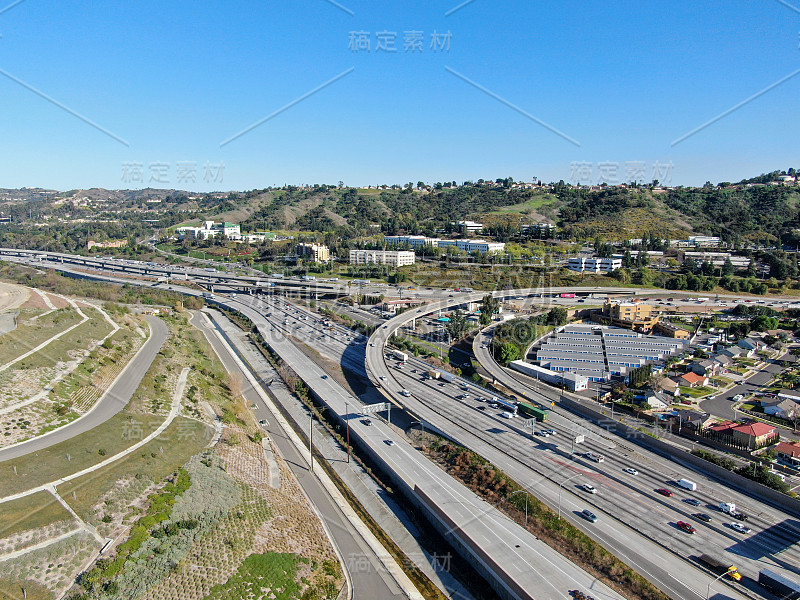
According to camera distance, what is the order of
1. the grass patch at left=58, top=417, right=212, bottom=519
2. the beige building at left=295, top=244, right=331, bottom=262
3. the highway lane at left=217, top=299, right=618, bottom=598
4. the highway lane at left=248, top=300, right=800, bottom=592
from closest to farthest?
the highway lane at left=217, top=299, right=618, bottom=598 < the grass patch at left=58, top=417, right=212, bottom=519 < the highway lane at left=248, top=300, right=800, bottom=592 < the beige building at left=295, top=244, right=331, bottom=262

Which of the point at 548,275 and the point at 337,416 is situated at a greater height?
the point at 548,275

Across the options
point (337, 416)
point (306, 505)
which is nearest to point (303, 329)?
point (337, 416)

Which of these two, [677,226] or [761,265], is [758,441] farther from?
[677,226]

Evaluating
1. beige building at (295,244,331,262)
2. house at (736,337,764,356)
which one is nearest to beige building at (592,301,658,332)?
house at (736,337,764,356)

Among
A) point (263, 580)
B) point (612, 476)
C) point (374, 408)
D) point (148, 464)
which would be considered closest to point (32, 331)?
point (148, 464)

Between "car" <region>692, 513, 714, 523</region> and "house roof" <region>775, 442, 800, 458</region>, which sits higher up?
"house roof" <region>775, 442, 800, 458</region>

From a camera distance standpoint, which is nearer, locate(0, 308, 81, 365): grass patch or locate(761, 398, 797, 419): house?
locate(0, 308, 81, 365): grass patch

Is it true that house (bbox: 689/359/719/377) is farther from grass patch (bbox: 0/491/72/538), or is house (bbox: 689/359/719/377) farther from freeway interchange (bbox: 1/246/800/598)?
grass patch (bbox: 0/491/72/538)
